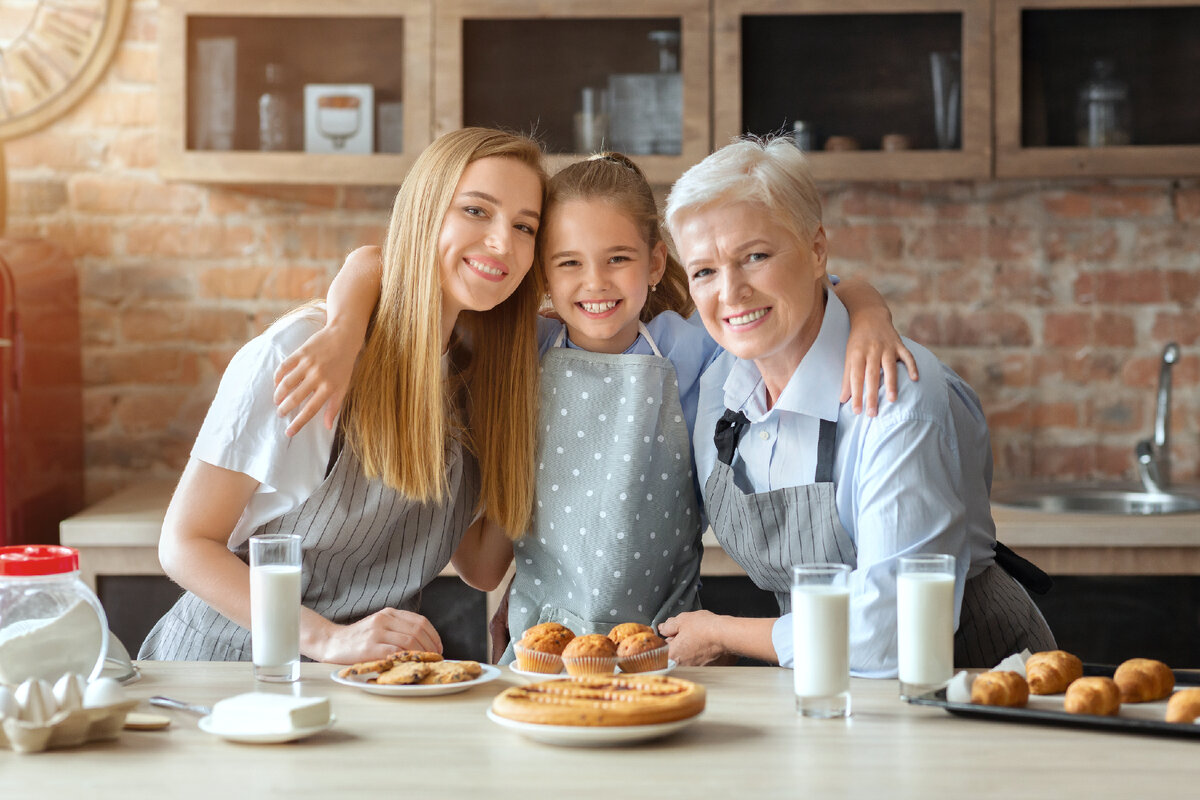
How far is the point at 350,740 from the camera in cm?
117

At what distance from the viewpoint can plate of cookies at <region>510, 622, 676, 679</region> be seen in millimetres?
1353

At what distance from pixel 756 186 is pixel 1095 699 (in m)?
0.79

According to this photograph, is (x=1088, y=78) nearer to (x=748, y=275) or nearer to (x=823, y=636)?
(x=748, y=275)

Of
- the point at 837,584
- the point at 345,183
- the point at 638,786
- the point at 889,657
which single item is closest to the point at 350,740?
the point at 638,786

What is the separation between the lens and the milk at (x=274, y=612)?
52.4 inches

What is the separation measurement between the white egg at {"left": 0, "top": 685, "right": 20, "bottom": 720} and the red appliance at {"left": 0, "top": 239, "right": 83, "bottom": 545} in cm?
166

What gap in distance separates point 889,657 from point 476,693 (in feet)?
1.62

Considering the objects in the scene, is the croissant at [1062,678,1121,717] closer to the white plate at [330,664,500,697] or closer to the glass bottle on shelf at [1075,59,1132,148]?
the white plate at [330,664,500,697]

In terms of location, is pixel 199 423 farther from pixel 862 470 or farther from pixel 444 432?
pixel 862 470

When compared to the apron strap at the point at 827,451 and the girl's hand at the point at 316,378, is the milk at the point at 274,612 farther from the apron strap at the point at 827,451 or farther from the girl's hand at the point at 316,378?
the apron strap at the point at 827,451

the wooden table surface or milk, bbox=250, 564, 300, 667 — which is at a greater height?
milk, bbox=250, 564, 300, 667

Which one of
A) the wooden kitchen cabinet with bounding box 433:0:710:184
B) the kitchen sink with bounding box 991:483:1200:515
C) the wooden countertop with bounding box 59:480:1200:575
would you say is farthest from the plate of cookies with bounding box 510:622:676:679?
the kitchen sink with bounding box 991:483:1200:515

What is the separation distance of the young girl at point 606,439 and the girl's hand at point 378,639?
343mm

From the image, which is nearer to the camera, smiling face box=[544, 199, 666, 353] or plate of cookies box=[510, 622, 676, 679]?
plate of cookies box=[510, 622, 676, 679]
